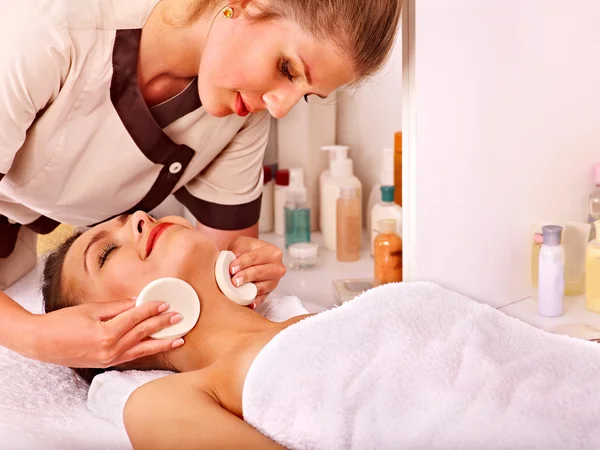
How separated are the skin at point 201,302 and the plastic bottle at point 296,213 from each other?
1.74ft

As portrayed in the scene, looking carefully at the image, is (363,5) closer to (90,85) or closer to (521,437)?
(90,85)

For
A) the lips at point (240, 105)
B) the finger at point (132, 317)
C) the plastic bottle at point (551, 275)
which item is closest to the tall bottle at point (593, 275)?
the plastic bottle at point (551, 275)

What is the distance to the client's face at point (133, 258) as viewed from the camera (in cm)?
97

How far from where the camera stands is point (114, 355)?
2.92 feet

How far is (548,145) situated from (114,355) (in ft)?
2.30

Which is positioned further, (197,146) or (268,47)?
(197,146)

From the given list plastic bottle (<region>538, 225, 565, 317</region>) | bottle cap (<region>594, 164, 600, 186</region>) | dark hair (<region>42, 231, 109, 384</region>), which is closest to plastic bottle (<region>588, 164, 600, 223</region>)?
bottle cap (<region>594, 164, 600, 186</region>)

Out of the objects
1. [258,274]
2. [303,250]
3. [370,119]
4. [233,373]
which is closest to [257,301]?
[258,274]

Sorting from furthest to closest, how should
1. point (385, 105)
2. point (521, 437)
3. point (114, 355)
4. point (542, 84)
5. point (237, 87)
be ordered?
1. point (385, 105)
2. point (542, 84)
3. point (237, 87)
4. point (114, 355)
5. point (521, 437)

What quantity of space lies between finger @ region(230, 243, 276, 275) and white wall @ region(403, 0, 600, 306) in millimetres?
189

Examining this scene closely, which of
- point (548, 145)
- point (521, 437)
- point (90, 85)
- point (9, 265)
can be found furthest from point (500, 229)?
point (9, 265)

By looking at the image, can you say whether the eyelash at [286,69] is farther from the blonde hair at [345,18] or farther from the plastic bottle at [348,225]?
the plastic bottle at [348,225]

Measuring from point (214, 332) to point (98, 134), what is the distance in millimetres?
345

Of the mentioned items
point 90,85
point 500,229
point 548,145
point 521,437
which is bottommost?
point 521,437
